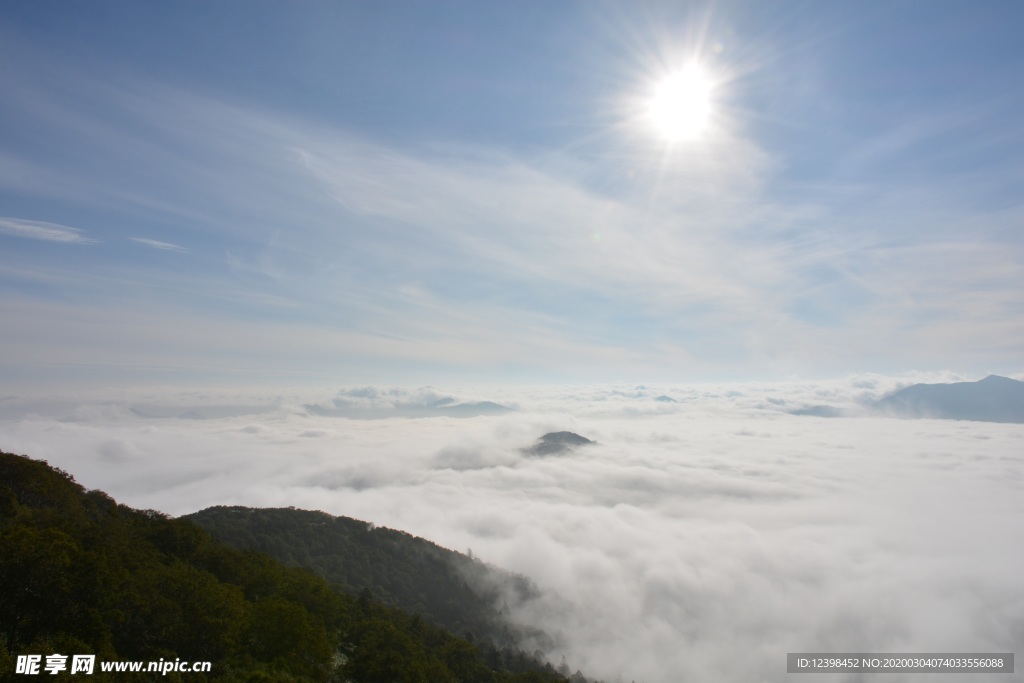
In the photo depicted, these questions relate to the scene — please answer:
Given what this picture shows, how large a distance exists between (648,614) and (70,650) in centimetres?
18138

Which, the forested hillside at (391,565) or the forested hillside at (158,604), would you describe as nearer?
the forested hillside at (158,604)

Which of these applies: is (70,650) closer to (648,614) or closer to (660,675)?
(660,675)

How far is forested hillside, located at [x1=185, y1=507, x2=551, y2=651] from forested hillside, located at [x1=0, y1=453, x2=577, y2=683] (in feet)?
254

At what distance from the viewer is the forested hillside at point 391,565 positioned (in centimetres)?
12850

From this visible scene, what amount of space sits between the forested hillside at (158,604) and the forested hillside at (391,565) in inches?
3051

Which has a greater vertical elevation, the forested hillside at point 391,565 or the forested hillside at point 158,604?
the forested hillside at point 158,604

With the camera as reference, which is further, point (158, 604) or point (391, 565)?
point (391, 565)

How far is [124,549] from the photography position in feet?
122

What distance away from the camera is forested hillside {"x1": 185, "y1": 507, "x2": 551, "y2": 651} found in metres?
128

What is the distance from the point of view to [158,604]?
104 ft

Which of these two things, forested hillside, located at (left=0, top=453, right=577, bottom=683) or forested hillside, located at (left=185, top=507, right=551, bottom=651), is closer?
forested hillside, located at (left=0, top=453, right=577, bottom=683)

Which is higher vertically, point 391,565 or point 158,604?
point 158,604

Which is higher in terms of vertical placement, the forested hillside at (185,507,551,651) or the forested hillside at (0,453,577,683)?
the forested hillside at (0,453,577,683)

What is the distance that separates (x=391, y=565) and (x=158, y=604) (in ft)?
413
